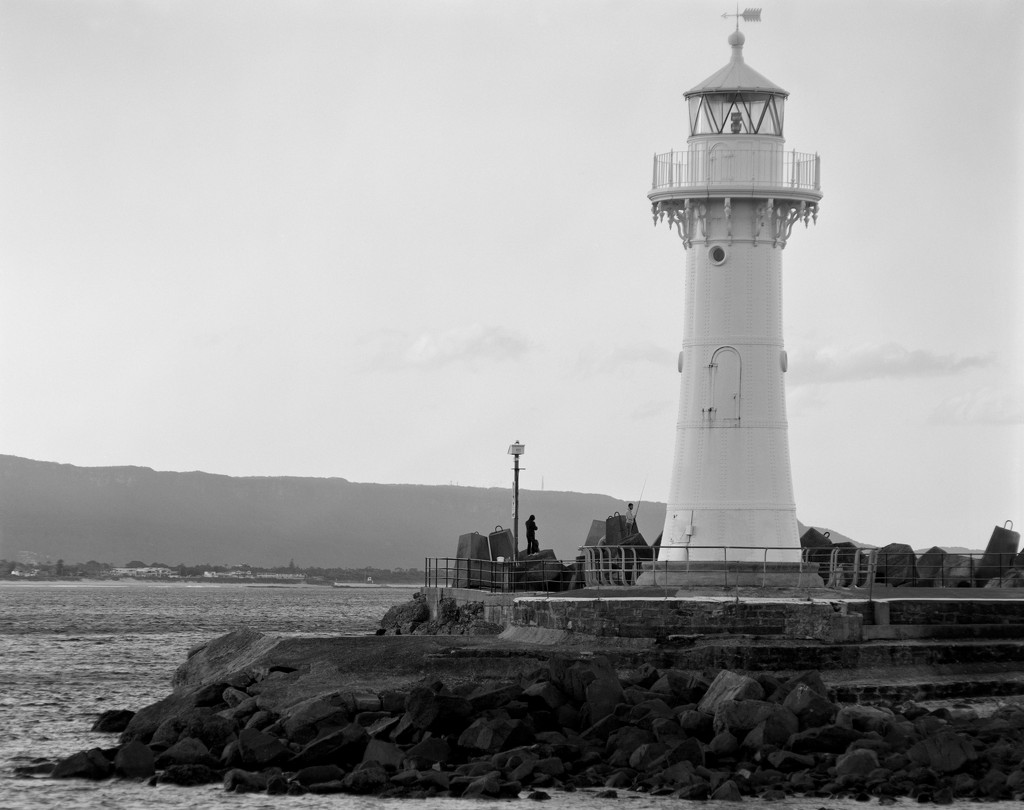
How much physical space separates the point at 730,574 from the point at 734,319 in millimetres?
4100

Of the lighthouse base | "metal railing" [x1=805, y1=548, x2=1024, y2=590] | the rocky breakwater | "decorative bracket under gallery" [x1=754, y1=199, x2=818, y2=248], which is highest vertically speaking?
"decorative bracket under gallery" [x1=754, y1=199, x2=818, y2=248]

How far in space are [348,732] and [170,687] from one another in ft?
40.9

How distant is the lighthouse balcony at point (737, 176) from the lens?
1118 inches

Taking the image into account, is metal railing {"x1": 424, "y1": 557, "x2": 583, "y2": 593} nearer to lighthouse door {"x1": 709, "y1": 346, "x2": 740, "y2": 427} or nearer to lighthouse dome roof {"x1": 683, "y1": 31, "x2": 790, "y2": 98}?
lighthouse door {"x1": 709, "y1": 346, "x2": 740, "y2": 427}

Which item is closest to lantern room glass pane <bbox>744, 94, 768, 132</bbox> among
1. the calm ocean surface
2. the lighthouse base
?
the lighthouse base

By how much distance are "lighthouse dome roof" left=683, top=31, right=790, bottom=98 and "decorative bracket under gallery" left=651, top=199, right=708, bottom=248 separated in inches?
71.3

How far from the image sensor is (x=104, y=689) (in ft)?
102

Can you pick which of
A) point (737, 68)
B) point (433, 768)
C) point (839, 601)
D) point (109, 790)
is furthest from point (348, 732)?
point (737, 68)

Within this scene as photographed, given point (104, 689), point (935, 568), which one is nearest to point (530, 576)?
point (935, 568)

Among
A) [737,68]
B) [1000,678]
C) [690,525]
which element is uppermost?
[737,68]

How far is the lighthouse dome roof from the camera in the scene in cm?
2877

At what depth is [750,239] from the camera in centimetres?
2847

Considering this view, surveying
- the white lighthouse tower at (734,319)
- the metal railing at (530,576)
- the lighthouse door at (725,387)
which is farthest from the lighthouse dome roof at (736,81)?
the metal railing at (530,576)

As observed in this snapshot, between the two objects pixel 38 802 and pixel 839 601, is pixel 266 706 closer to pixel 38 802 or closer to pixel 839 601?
pixel 38 802
